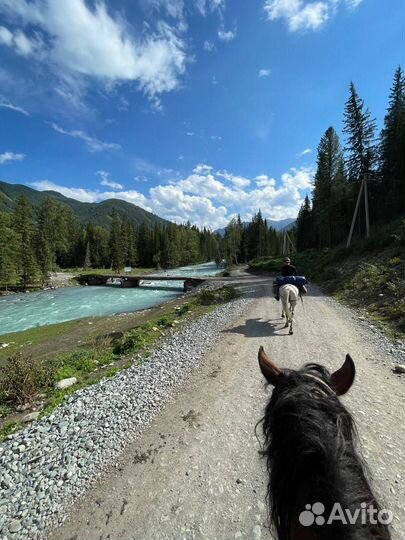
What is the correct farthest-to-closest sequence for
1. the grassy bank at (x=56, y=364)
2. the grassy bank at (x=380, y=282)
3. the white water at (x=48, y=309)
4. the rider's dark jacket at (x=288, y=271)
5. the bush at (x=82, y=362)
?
the white water at (x=48, y=309), the rider's dark jacket at (x=288, y=271), the grassy bank at (x=380, y=282), the bush at (x=82, y=362), the grassy bank at (x=56, y=364)

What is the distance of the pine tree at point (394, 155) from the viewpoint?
32.3m

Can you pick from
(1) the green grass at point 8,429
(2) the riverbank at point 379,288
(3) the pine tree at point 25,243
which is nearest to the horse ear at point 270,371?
(1) the green grass at point 8,429

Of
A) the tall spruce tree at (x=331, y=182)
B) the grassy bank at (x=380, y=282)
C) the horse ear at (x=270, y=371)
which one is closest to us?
the horse ear at (x=270, y=371)

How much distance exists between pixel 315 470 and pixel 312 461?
47 mm

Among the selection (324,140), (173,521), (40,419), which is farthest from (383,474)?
(324,140)

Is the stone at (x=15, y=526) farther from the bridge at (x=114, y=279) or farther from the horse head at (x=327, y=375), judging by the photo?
the bridge at (x=114, y=279)

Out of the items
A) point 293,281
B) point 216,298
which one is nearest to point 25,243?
point 216,298

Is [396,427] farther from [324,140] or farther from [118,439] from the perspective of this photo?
[324,140]

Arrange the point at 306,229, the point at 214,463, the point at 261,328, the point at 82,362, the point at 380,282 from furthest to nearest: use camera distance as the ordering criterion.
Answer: the point at 306,229 → the point at 380,282 → the point at 261,328 → the point at 82,362 → the point at 214,463

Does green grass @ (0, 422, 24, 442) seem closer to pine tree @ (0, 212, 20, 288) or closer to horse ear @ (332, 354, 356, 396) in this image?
horse ear @ (332, 354, 356, 396)

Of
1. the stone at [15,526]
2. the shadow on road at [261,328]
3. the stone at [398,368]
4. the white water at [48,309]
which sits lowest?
the white water at [48,309]

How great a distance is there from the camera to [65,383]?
7465 millimetres

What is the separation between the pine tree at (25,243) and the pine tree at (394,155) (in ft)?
180

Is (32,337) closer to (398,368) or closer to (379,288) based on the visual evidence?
(398,368)
